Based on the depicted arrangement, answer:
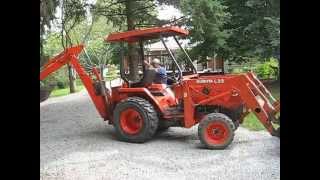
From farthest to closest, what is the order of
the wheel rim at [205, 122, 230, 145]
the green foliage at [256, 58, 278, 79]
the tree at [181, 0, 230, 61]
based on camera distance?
the wheel rim at [205, 122, 230, 145] < the tree at [181, 0, 230, 61] < the green foliage at [256, 58, 278, 79]

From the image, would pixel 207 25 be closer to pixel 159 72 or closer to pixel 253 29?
pixel 253 29

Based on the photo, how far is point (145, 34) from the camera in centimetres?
270

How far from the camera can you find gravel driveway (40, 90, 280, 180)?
7.75 feet

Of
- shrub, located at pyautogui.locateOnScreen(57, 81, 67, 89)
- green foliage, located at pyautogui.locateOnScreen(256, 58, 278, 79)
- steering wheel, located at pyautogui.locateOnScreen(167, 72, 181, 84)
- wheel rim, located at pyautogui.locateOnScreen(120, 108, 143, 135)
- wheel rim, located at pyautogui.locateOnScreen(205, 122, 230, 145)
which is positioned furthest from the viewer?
wheel rim, located at pyautogui.locateOnScreen(120, 108, 143, 135)

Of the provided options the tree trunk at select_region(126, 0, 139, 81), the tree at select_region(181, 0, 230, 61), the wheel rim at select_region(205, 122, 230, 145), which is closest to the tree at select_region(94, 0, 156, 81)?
the tree trunk at select_region(126, 0, 139, 81)

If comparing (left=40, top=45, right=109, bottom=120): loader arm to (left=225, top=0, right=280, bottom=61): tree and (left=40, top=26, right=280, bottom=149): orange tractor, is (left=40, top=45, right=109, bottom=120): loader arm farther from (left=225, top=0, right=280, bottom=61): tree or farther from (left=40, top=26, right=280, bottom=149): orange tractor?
(left=225, top=0, right=280, bottom=61): tree

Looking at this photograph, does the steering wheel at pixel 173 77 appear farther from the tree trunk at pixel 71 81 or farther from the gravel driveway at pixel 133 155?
the tree trunk at pixel 71 81

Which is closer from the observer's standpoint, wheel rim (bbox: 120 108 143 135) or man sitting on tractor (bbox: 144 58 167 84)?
man sitting on tractor (bbox: 144 58 167 84)

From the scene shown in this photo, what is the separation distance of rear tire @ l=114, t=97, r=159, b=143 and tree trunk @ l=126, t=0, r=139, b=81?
0.62 ft

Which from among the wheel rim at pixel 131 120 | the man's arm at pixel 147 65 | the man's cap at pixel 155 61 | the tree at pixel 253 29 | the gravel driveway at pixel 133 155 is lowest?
the gravel driveway at pixel 133 155

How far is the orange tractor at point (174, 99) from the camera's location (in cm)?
267

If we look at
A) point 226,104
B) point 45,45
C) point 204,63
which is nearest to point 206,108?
point 226,104

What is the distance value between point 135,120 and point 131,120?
4 centimetres

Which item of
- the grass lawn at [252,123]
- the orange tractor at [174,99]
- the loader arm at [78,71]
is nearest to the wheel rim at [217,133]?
the orange tractor at [174,99]
